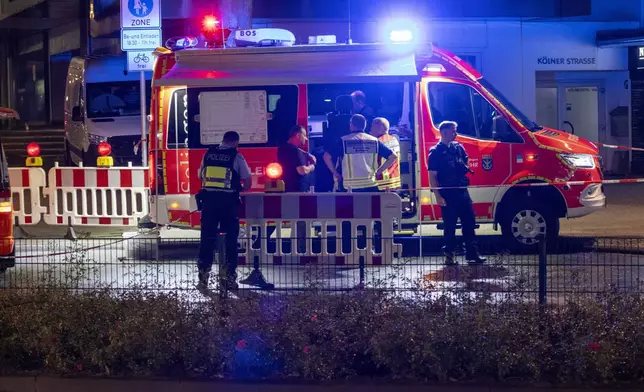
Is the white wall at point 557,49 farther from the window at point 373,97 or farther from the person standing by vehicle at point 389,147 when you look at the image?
the person standing by vehicle at point 389,147

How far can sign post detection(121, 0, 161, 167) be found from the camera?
16.2 m

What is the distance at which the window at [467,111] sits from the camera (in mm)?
12984

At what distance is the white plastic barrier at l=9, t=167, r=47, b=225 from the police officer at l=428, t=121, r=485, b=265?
7.29m

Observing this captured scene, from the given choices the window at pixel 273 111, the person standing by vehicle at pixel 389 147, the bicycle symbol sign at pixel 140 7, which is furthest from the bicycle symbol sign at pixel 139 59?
the person standing by vehicle at pixel 389 147

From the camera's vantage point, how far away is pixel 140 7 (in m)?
16.4

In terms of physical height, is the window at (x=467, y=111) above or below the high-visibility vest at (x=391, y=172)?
above

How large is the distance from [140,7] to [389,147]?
625cm

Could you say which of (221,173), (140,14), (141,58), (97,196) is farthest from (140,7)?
(221,173)

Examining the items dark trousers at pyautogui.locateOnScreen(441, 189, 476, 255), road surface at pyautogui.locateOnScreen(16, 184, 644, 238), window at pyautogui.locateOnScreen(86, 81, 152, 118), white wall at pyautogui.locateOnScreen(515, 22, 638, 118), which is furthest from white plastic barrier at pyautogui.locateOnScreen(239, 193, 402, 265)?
white wall at pyautogui.locateOnScreen(515, 22, 638, 118)

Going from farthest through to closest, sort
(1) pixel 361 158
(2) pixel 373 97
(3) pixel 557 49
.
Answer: (3) pixel 557 49 < (2) pixel 373 97 < (1) pixel 361 158

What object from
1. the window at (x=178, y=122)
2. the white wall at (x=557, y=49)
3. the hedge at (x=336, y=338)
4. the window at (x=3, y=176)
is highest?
the white wall at (x=557, y=49)

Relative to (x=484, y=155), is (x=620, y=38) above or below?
above

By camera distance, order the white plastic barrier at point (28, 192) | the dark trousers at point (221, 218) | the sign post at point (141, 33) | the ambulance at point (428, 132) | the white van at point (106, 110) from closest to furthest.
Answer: the dark trousers at point (221, 218) → the ambulance at point (428, 132) → the white plastic barrier at point (28, 192) → the sign post at point (141, 33) → the white van at point (106, 110)

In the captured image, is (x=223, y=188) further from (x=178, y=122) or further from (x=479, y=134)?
(x=479, y=134)
